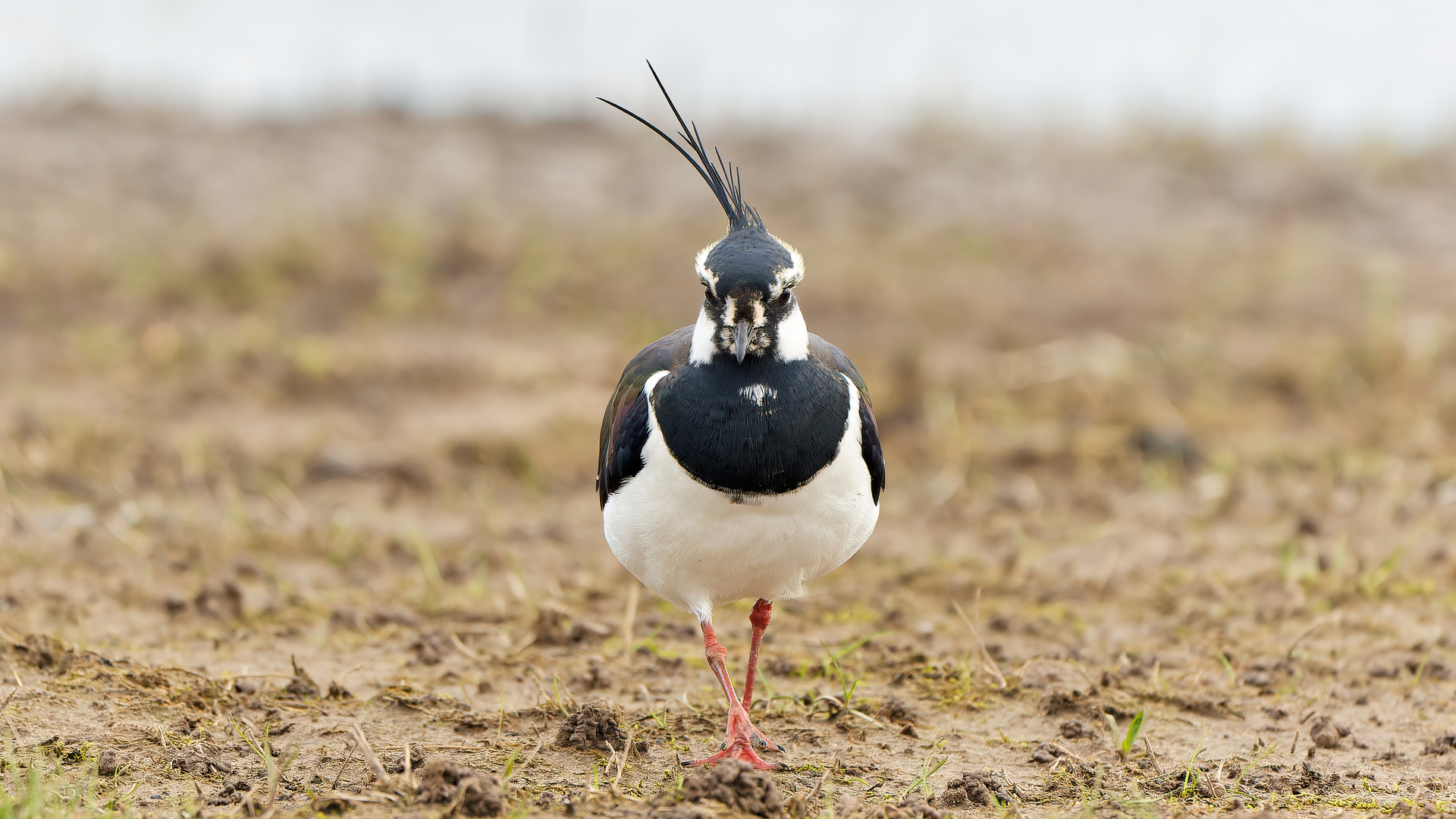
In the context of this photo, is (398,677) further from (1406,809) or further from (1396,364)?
(1396,364)

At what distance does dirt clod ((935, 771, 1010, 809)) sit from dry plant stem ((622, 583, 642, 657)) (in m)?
1.44

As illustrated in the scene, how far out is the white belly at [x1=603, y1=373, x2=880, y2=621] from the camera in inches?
135

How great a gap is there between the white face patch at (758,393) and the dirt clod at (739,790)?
91 centimetres

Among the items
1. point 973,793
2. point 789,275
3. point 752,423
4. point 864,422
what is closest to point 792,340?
point 789,275

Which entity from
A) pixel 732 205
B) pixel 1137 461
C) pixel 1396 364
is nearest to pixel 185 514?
pixel 732 205

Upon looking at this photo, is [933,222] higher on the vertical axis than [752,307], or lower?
higher

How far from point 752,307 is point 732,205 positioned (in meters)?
0.59

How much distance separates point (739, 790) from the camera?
315cm

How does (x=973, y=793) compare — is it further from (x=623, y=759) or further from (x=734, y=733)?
(x=623, y=759)

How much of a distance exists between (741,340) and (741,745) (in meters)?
1.12

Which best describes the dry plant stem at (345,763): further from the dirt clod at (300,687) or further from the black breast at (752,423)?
the black breast at (752,423)

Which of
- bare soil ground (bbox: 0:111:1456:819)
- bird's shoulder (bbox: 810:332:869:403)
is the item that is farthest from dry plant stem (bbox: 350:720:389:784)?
bird's shoulder (bbox: 810:332:869:403)

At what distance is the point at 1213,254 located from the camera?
974cm

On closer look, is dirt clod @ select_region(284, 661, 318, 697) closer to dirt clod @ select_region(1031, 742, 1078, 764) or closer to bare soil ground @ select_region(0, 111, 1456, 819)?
bare soil ground @ select_region(0, 111, 1456, 819)
